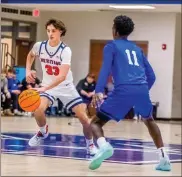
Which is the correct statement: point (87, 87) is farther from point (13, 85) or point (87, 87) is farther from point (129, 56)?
point (129, 56)

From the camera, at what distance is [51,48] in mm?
2875

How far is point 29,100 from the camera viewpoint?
2867mm

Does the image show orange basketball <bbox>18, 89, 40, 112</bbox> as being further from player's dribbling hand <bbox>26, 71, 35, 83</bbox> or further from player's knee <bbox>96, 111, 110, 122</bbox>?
player's knee <bbox>96, 111, 110, 122</bbox>

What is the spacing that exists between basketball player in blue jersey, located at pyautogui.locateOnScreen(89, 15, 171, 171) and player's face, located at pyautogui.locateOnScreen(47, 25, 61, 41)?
0.29 metres

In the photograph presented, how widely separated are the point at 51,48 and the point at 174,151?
16679mm

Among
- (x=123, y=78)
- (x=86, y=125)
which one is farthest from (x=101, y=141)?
(x=123, y=78)

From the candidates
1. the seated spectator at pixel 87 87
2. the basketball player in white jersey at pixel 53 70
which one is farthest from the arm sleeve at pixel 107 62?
the seated spectator at pixel 87 87

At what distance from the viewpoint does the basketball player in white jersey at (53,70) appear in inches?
111

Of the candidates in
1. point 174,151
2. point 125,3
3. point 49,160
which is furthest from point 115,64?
point 174,151

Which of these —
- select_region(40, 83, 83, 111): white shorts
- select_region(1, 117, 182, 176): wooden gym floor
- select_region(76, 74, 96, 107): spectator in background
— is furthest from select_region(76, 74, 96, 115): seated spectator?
select_region(1, 117, 182, 176): wooden gym floor

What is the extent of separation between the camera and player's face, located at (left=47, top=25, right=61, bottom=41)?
2725 mm

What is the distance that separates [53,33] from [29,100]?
311mm

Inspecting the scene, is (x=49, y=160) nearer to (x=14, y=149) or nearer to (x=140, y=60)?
(x=14, y=149)

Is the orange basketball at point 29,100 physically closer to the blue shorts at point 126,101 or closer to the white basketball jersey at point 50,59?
the white basketball jersey at point 50,59
